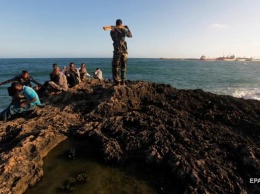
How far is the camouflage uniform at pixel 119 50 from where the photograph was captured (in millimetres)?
7922

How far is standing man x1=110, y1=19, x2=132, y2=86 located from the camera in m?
7.92

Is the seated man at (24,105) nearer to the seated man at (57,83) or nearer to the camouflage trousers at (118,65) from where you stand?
the seated man at (57,83)

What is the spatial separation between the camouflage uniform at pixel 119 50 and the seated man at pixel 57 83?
2.18m

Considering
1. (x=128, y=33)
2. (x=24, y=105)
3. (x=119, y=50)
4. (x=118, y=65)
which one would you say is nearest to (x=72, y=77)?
(x=118, y=65)

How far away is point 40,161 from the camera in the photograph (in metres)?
4.47

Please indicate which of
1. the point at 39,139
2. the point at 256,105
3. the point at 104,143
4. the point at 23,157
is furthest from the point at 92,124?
the point at 256,105

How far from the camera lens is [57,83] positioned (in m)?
9.20

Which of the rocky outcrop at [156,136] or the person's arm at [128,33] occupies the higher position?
the person's arm at [128,33]

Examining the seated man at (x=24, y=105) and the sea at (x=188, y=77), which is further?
the sea at (x=188, y=77)

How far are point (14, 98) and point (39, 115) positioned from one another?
1.39 metres

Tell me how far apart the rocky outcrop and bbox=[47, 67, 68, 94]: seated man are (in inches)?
49.2

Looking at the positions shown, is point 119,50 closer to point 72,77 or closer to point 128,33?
point 128,33

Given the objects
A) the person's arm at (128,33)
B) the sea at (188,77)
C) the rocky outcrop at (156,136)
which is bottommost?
the sea at (188,77)

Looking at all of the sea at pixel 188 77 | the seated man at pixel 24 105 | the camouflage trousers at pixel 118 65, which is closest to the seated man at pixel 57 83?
the seated man at pixel 24 105
